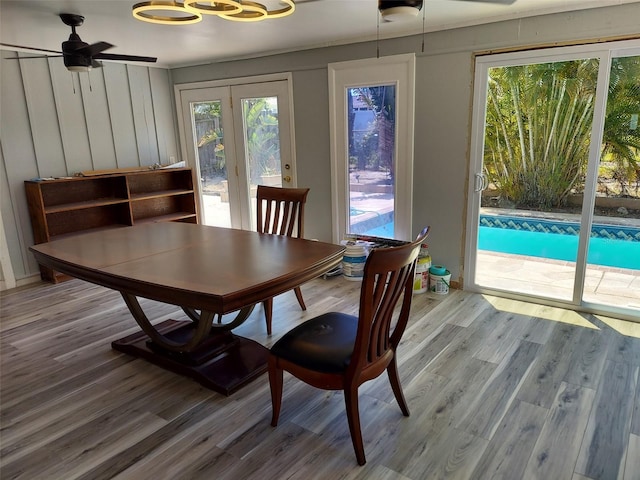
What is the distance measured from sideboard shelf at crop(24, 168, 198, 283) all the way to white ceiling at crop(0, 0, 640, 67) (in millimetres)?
1360

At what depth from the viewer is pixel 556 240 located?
4.11 meters

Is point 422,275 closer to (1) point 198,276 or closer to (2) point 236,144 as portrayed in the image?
(1) point 198,276

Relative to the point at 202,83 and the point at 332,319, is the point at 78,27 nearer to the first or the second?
the point at 202,83

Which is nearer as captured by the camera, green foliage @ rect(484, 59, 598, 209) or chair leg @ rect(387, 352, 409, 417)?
chair leg @ rect(387, 352, 409, 417)

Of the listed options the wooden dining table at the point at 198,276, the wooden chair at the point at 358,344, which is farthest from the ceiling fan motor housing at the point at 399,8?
the wooden dining table at the point at 198,276

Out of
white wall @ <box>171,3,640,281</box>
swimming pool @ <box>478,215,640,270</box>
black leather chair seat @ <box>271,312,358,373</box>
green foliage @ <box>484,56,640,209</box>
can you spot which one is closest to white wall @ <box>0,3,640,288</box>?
white wall @ <box>171,3,640,281</box>

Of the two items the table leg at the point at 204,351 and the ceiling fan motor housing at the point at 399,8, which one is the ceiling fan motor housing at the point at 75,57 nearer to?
the table leg at the point at 204,351

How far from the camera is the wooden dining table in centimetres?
191

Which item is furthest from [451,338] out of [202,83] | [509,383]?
[202,83]

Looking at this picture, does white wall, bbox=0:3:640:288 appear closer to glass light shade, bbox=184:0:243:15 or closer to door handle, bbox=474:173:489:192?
door handle, bbox=474:173:489:192

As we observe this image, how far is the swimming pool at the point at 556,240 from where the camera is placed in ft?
11.2

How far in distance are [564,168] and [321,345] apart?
8.72 feet

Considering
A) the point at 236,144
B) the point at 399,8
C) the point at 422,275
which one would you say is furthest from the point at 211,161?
the point at 399,8

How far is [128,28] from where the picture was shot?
10.8 feet
